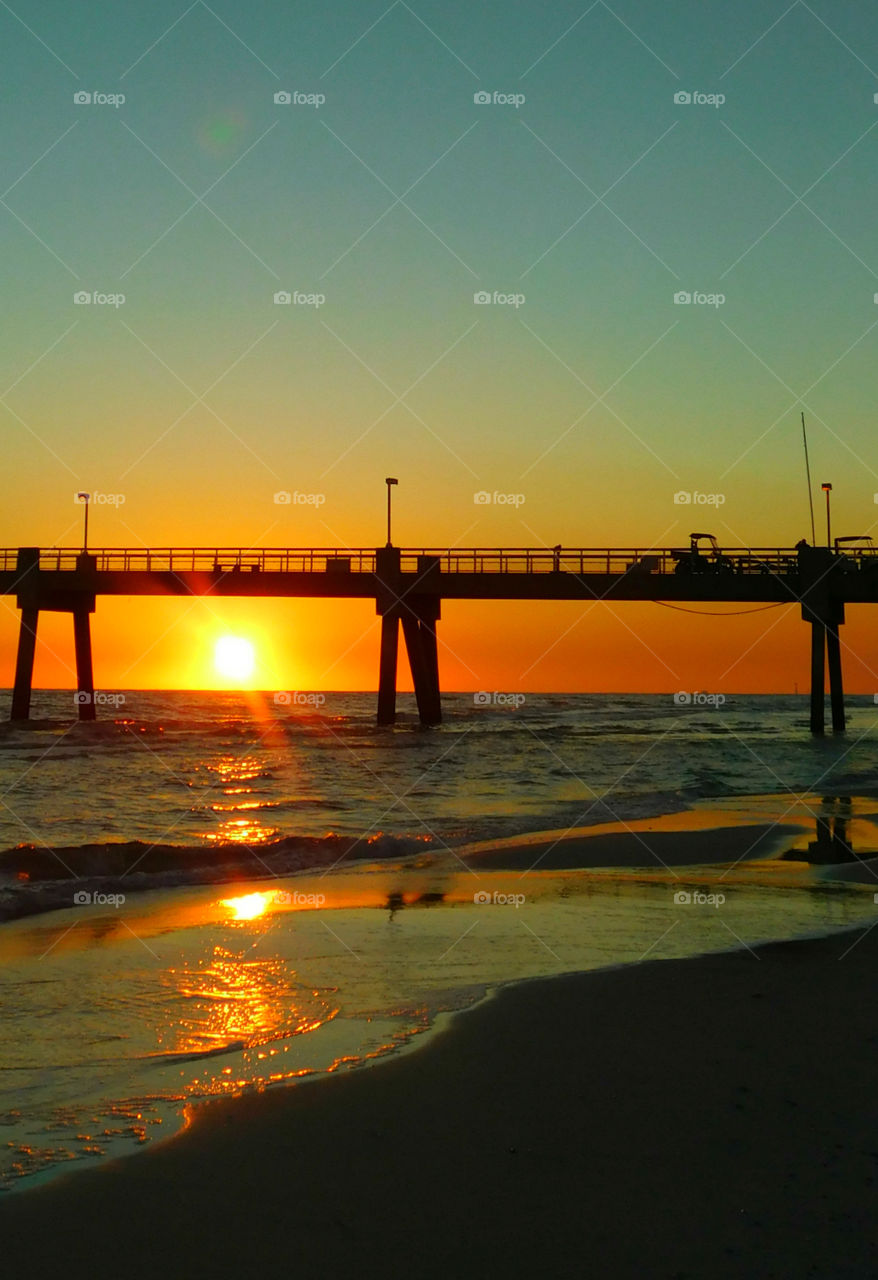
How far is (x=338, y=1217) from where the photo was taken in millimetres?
4273

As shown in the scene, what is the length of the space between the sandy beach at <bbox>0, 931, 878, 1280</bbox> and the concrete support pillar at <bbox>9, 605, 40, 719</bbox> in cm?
4514

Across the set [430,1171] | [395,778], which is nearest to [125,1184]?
[430,1171]

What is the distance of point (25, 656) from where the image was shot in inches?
1940

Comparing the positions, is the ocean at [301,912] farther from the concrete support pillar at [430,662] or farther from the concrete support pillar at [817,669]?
the concrete support pillar at [430,662]

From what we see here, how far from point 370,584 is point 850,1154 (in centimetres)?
4072

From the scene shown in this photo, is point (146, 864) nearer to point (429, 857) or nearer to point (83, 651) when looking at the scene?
point (429, 857)

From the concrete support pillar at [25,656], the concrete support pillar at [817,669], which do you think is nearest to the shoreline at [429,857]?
the concrete support pillar at [817,669]

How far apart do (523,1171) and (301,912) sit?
6796 millimetres

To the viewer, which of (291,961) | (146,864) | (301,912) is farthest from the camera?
(146,864)

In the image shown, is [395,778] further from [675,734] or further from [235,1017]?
[675,734]

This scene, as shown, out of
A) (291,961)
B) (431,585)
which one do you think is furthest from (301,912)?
(431,585)

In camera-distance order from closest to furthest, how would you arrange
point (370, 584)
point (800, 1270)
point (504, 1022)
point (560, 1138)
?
point (800, 1270), point (560, 1138), point (504, 1022), point (370, 584)

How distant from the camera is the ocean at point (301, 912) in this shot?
614cm

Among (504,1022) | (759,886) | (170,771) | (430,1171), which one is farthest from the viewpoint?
(170,771)
